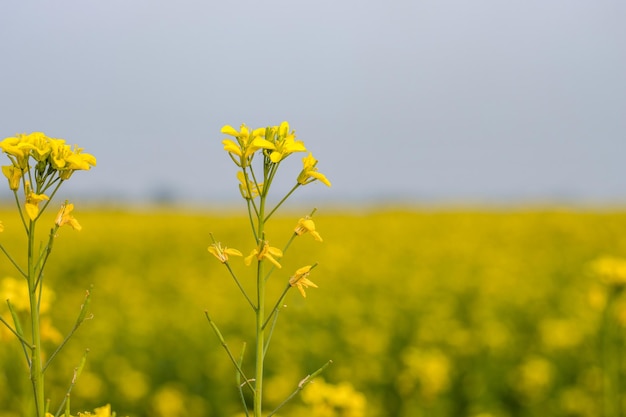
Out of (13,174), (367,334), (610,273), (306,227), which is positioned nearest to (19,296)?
(13,174)

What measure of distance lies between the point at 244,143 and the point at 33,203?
0.98ft

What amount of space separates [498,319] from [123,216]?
10.7m

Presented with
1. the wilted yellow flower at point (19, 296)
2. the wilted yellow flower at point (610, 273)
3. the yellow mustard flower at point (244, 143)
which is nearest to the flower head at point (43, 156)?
the yellow mustard flower at point (244, 143)

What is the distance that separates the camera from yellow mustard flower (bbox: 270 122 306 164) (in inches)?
41.1

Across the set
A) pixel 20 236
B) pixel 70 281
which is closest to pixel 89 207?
pixel 20 236

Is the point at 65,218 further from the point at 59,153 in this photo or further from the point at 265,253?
the point at 265,253

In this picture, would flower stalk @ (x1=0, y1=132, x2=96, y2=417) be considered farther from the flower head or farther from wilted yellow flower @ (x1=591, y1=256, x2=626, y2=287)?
wilted yellow flower @ (x1=591, y1=256, x2=626, y2=287)

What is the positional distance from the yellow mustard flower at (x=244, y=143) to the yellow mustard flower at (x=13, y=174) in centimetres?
30

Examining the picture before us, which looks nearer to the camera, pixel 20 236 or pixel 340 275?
pixel 340 275

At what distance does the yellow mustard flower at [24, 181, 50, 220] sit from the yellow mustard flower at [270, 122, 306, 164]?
32 centimetres

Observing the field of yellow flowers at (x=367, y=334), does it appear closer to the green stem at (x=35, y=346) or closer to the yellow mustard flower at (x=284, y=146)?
the green stem at (x=35, y=346)

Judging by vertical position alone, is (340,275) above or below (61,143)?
below

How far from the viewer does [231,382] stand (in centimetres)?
486

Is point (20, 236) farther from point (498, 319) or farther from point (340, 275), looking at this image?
point (498, 319)
